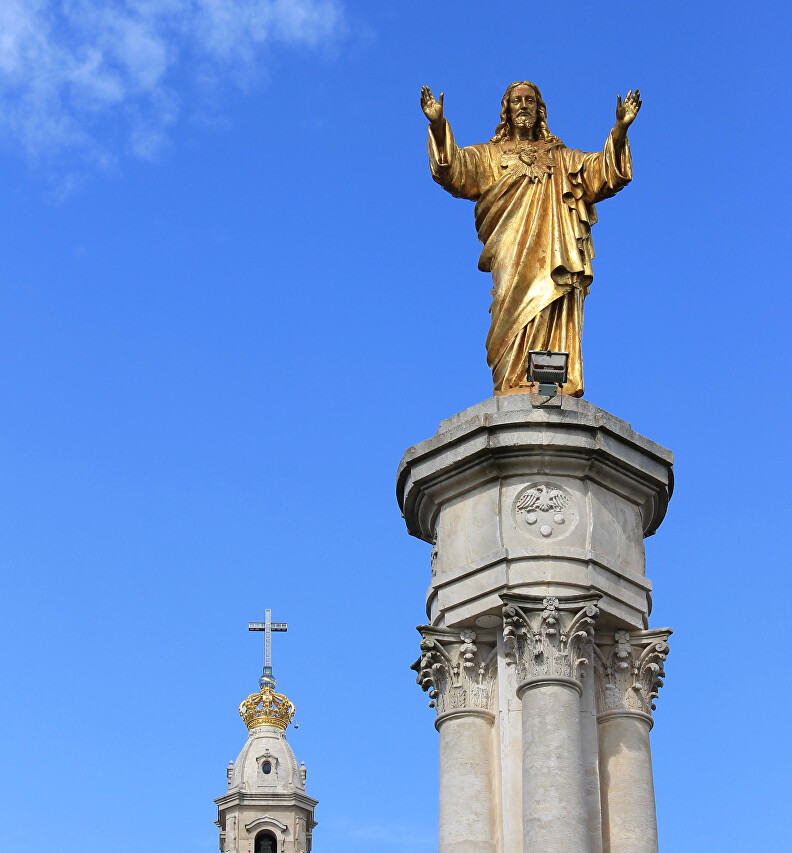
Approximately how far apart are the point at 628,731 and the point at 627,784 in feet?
1.73

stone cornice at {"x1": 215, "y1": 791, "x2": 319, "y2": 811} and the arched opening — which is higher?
stone cornice at {"x1": 215, "y1": 791, "x2": 319, "y2": 811}

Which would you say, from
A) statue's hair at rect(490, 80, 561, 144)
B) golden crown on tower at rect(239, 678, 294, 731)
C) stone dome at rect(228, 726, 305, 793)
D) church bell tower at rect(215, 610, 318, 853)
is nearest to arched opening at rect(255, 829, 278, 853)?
church bell tower at rect(215, 610, 318, 853)

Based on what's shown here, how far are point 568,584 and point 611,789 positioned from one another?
1940mm

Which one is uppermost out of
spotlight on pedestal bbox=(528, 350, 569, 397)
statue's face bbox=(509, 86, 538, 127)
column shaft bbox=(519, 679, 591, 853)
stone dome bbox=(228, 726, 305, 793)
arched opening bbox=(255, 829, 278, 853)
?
stone dome bbox=(228, 726, 305, 793)

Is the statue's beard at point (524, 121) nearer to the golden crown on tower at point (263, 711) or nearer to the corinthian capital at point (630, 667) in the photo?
the corinthian capital at point (630, 667)

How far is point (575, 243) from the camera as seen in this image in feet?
61.2

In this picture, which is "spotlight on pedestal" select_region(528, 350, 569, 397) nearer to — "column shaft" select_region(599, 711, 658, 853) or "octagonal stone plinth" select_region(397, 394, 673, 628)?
"octagonal stone plinth" select_region(397, 394, 673, 628)

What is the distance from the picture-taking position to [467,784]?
1625 cm

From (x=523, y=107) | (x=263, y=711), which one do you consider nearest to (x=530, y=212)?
(x=523, y=107)

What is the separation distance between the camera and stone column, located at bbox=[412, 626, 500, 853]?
1609 centimetres

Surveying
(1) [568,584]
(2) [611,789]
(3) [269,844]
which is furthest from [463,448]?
(3) [269,844]

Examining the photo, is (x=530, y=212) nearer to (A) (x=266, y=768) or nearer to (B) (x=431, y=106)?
(B) (x=431, y=106)

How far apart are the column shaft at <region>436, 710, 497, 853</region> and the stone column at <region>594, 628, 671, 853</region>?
3.49 ft

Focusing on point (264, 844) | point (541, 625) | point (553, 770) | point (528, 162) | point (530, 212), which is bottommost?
point (553, 770)
